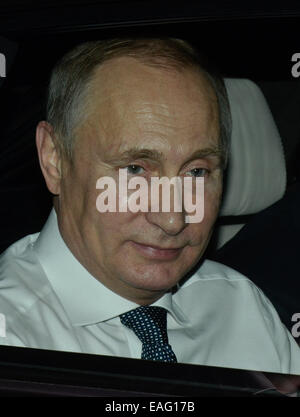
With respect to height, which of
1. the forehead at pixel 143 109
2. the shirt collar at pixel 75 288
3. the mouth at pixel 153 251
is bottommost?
the shirt collar at pixel 75 288

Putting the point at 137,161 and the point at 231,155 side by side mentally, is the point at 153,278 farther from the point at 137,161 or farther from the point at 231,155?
the point at 231,155

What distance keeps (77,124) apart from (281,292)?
98 centimetres

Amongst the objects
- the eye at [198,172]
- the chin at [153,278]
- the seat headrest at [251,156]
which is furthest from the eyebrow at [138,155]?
the seat headrest at [251,156]

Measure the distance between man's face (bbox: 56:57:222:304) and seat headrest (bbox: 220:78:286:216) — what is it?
2.36ft

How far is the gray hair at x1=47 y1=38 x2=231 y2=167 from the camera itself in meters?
2.60

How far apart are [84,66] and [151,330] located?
688 mm

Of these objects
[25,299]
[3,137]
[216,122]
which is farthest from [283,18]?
[25,299]

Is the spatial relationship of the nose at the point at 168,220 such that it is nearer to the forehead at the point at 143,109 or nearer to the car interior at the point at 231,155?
the forehead at the point at 143,109

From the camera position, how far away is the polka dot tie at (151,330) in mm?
2566

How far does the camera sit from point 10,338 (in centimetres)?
246

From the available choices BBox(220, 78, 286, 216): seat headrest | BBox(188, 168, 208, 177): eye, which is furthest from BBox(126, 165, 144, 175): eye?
BBox(220, 78, 286, 216): seat headrest

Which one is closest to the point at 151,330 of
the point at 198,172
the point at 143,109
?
the point at 198,172

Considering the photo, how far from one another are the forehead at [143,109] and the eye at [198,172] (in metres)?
0.07

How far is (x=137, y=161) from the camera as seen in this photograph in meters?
2.52
